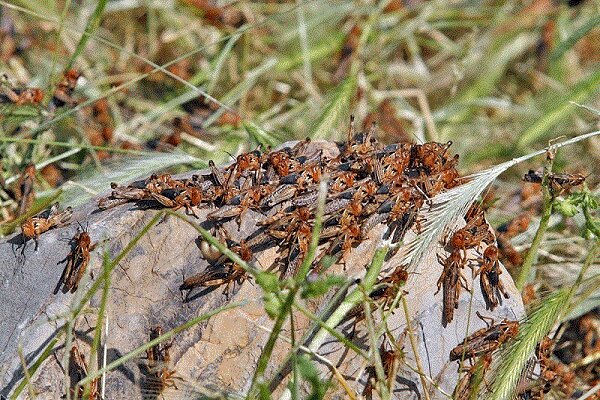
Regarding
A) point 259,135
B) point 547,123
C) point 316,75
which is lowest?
point 259,135

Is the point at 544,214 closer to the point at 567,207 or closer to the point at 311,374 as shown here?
the point at 567,207

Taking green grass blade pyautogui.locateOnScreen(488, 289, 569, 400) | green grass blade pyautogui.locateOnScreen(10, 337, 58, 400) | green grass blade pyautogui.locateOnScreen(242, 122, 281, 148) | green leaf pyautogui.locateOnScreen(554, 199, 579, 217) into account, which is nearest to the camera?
green grass blade pyautogui.locateOnScreen(10, 337, 58, 400)

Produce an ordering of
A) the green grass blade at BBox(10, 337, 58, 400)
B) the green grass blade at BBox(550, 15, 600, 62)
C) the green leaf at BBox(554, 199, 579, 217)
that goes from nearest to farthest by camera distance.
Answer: the green grass blade at BBox(10, 337, 58, 400), the green leaf at BBox(554, 199, 579, 217), the green grass blade at BBox(550, 15, 600, 62)

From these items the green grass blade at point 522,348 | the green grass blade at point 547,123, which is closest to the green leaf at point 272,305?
the green grass blade at point 522,348

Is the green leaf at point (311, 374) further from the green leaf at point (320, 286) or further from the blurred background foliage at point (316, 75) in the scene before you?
the blurred background foliage at point (316, 75)

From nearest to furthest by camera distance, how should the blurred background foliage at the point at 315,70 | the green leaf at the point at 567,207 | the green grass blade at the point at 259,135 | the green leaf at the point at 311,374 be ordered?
the green leaf at the point at 311,374, the green leaf at the point at 567,207, the green grass blade at the point at 259,135, the blurred background foliage at the point at 315,70

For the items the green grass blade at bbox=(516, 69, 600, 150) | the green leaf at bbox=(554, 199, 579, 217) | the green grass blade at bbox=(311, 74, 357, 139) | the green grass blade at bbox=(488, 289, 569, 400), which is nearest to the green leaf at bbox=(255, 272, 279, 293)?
the green grass blade at bbox=(488, 289, 569, 400)

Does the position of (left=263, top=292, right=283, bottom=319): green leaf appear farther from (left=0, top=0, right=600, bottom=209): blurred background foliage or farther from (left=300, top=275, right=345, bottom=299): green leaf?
(left=0, top=0, right=600, bottom=209): blurred background foliage

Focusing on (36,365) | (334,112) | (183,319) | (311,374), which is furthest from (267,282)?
(334,112)
